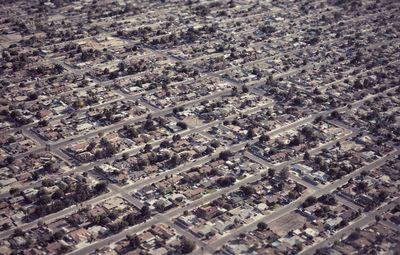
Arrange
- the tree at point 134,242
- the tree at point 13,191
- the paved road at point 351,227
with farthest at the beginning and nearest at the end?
the tree at point 13,191, the paved road at point 351,227, the tree at point 134,242

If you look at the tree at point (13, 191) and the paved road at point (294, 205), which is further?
the tree at point (13, 191)

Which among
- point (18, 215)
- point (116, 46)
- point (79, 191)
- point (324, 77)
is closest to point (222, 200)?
point (79, 191)

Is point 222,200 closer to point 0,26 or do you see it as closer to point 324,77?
point 324,77

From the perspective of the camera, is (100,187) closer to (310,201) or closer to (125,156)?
(125,156)

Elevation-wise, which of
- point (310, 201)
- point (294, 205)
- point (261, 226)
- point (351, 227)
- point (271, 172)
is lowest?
point (351, 227)

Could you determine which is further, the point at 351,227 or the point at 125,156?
the point at 125,156

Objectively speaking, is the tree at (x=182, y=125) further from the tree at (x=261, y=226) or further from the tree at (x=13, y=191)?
the tree at (x=13, y=191)

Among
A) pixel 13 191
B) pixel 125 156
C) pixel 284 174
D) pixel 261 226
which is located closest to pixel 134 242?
pixel 261 226

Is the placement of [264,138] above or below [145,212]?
below

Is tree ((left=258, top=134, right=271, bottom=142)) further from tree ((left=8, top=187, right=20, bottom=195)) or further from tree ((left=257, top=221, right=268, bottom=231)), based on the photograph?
tree ((left=8, top=187, right=20, bottom=195))

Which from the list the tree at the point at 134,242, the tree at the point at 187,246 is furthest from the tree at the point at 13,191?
the tree at the point at 187,246

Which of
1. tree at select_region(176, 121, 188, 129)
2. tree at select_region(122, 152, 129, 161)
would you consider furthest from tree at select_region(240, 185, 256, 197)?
tree at select_region(176, 121, 188, 129)
